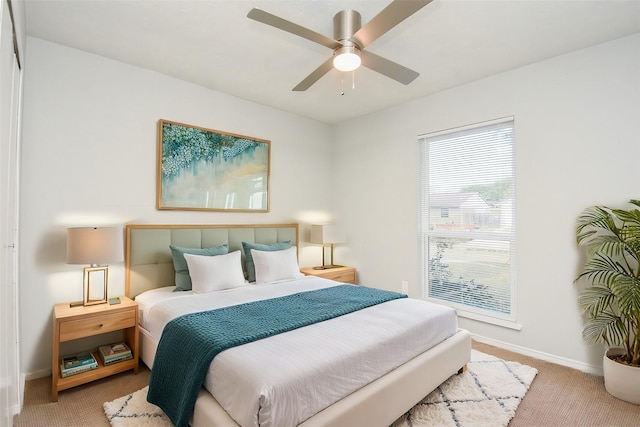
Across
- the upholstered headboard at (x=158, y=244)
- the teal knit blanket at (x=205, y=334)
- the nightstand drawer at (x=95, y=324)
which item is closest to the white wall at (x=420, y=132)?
the upholstered headboard at (x=158, y=244)

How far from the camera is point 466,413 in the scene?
2117 mm

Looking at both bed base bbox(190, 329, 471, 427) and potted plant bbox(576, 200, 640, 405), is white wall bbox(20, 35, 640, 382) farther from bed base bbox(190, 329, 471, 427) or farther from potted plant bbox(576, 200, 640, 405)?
bed base bbox(190, 329, 471, 427)

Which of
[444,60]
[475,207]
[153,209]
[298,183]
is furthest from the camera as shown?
[298,183]

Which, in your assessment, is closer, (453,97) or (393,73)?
(393,73)

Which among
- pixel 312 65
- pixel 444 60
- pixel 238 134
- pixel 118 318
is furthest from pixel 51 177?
pixel 444 60

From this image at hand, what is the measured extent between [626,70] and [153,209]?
13.9 ft

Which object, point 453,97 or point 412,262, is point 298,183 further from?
point 453,97

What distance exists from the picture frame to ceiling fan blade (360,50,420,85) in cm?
198

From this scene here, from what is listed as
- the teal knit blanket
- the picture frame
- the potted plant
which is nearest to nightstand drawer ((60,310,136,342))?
the teal knit blanket

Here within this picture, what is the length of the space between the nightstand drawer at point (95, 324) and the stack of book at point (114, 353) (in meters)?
0.24

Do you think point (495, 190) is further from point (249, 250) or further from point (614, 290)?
point (249, 250)

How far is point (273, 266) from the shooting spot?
3410 millimetres

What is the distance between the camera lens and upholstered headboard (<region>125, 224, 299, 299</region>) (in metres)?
2.99

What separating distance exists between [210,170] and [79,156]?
3.85 feet
